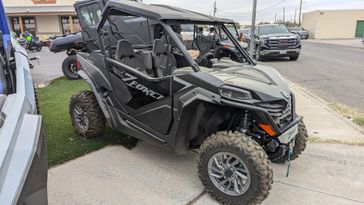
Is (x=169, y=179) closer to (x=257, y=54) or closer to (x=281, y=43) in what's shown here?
(x=281, y=43)

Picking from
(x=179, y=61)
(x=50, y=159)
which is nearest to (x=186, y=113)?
(x=179, y=61)

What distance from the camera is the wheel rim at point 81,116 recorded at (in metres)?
4.57

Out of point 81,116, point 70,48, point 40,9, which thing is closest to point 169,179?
point 81,116

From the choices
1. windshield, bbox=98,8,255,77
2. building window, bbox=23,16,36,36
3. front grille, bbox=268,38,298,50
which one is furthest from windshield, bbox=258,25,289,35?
building window, bbox=23,16,36,36

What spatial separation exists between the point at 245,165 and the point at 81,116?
278 centimetres

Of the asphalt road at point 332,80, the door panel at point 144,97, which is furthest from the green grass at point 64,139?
the asphalt road at point 332,80

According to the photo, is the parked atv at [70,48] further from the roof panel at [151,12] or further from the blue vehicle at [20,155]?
the blue vehicle at [20,155]

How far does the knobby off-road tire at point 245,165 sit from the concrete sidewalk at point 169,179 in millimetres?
183

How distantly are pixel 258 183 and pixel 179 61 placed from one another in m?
1.78

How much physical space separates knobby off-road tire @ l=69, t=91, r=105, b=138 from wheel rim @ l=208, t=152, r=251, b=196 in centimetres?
205

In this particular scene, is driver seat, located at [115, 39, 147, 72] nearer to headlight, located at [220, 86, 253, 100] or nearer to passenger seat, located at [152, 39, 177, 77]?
passenger seat, located at [152, 39, 177, 77]

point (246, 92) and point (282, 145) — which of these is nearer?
point (246, 92)

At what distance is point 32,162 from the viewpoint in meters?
1.80

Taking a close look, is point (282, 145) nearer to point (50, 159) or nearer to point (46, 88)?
point (50, 159)
